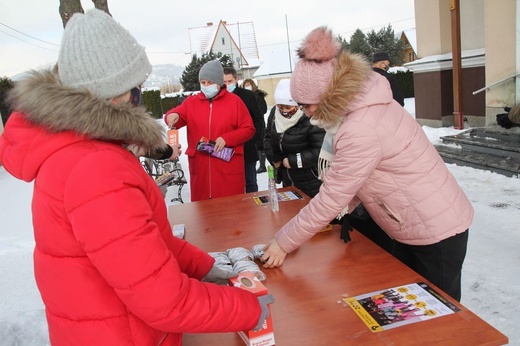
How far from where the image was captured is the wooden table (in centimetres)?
122

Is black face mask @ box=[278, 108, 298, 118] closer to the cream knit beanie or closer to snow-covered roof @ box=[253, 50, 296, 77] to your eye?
the cream knit beanie

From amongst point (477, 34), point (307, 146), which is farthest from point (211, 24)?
point (307, 146)

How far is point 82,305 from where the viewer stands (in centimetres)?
100

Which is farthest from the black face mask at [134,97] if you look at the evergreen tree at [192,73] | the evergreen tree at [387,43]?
the evergreen tree at [387,43]

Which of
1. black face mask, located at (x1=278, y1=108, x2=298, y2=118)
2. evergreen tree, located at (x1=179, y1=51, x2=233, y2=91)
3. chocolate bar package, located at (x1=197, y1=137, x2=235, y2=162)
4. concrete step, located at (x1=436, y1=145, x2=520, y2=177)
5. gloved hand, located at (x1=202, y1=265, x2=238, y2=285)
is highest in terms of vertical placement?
evergreen tree, located at (x1=179, y1=51, x2=233, y2=91)

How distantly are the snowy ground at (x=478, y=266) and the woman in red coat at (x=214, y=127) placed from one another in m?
1.53

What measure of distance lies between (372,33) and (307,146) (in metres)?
29.0

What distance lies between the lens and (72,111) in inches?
37.2

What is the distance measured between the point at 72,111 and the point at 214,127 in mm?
2587

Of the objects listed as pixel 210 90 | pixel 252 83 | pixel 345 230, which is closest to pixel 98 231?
pixel 345 230

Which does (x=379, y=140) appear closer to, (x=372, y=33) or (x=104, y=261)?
(x=104, y=261)

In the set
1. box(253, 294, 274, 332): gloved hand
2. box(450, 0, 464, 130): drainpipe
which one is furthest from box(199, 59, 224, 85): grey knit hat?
box(450, 0, 464, 130): drainpipe

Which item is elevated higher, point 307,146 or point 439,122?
point 307,146

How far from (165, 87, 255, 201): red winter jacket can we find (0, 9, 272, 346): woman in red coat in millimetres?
2413
